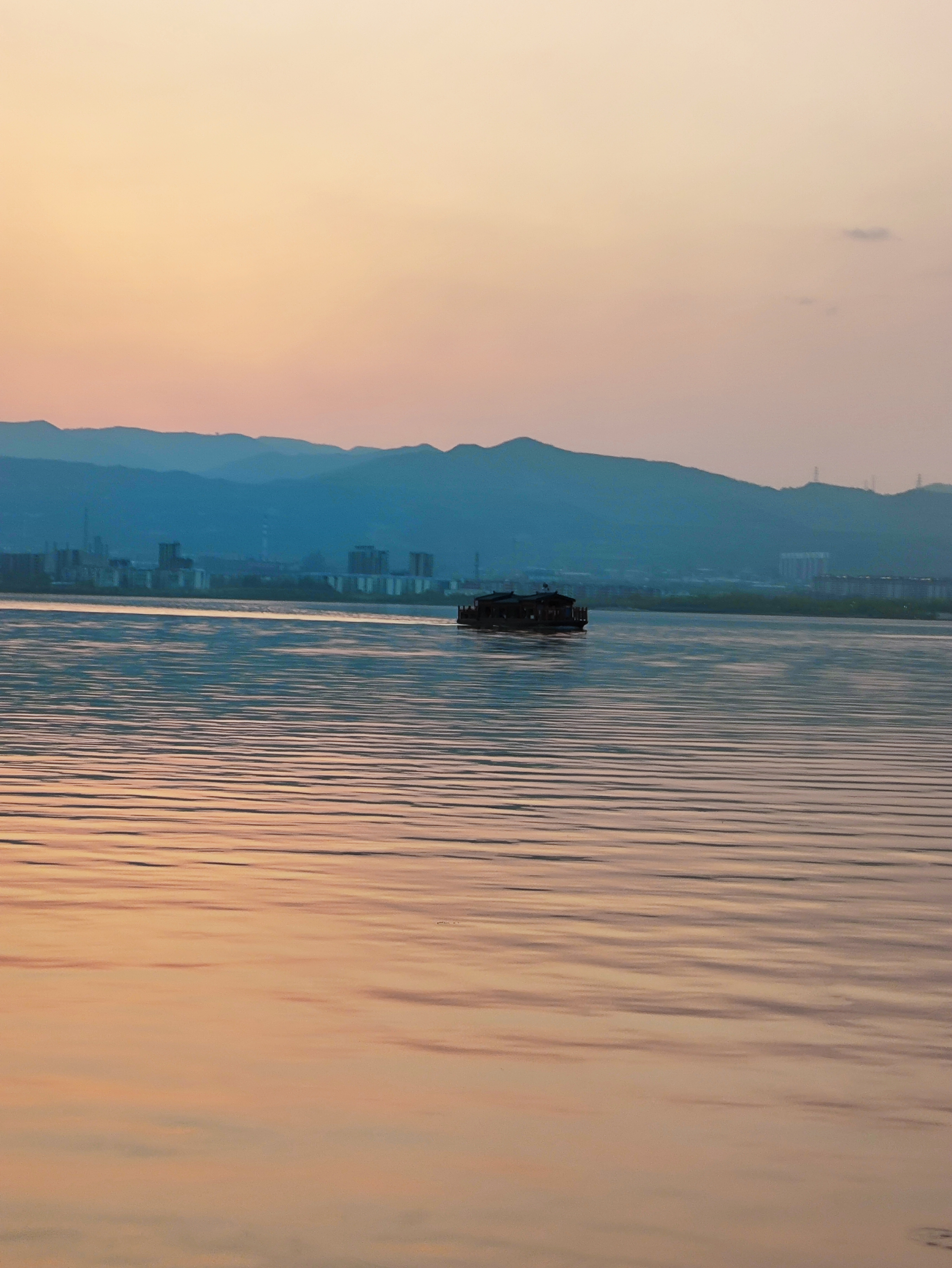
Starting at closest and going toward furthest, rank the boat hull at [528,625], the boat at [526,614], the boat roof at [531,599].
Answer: the boat hull at [528,625], the boat at [526,614], the boat roof at [531,599]

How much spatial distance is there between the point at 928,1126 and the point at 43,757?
90.7ft

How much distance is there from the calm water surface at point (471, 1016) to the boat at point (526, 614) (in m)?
142

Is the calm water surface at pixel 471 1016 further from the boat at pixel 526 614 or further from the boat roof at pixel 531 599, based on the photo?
the boat at pixel 526 614

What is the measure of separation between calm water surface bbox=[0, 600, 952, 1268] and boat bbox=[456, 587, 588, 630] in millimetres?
141507

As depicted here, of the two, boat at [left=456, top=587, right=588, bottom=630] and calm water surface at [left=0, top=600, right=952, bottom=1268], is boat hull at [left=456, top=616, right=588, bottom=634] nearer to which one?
boat at [left=456, top=587, right=588, bottom=630]

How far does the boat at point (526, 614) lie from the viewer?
582 feet

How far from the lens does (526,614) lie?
184750 millimetres

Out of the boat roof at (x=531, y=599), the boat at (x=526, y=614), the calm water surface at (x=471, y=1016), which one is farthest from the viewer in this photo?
the boat roof at (x=531, y=599)


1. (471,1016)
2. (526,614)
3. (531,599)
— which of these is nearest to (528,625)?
(526,614)

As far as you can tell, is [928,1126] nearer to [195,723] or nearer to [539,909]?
[539,909]

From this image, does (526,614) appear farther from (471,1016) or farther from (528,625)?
(471,1016)

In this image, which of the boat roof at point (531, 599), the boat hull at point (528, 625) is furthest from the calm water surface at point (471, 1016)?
the boat hull at point (528, 625)

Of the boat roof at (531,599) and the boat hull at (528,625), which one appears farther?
the boat roof at (531,599)

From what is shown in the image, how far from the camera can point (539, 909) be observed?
62.4ft
